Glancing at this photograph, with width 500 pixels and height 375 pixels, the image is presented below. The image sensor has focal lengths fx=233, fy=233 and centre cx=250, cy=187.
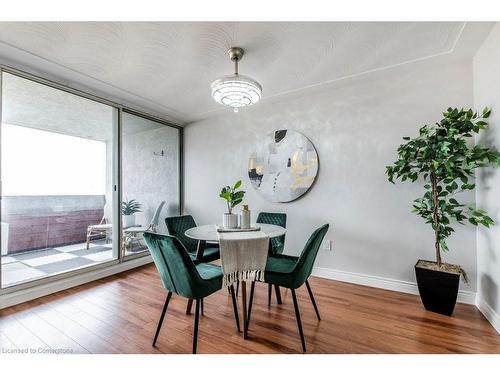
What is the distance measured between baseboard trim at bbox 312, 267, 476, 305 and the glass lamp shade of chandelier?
2242mm

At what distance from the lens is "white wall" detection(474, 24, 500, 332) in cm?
182

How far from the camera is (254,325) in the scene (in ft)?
6.22

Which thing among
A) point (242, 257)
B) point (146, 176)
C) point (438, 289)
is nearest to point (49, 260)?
point (146, 176)

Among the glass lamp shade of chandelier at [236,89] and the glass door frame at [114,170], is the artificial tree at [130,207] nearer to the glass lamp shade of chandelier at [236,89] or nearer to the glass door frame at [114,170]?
the glass door frame at [114,170]

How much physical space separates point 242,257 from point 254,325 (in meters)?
0.63

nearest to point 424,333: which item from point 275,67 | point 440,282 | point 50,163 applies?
point 440,282

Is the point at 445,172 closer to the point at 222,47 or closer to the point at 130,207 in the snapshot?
the point at 222,47

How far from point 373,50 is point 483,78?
0.97m

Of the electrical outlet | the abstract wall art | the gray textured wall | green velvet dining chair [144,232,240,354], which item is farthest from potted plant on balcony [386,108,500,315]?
the gray textured wall

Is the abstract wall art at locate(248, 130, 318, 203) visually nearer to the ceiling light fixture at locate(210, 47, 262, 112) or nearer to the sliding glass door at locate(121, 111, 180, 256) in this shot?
the ceiling light fixture at locate(210, 47, 262, 112)

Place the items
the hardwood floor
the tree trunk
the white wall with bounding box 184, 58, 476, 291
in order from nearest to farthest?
the hardwood floor → the tree trunk → the white wall with bounding box 184, 58, 476, 291

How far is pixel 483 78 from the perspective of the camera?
80.0 inches

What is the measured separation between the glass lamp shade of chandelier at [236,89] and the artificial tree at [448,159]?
1.49 meters

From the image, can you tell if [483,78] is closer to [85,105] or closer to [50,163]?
[85,105]
